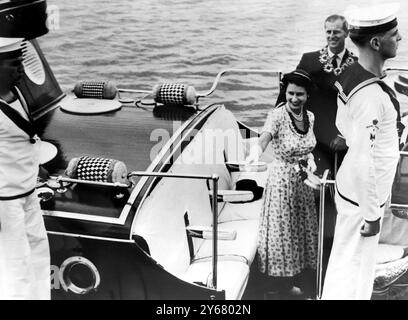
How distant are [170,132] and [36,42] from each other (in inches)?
29.5

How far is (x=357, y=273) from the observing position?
2.51 meters

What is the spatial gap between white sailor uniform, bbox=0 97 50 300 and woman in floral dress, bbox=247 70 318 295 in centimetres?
82

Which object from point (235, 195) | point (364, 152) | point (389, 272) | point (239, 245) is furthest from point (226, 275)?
point (364, 152)

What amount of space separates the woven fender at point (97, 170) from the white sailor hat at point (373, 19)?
37.7 inches

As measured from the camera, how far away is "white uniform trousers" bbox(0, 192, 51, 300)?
7.82ft

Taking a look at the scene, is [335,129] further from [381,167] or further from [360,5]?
[360,5]

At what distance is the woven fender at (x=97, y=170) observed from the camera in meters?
2.54

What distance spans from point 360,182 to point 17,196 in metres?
1.18

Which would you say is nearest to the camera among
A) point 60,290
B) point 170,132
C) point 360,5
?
point 360,5

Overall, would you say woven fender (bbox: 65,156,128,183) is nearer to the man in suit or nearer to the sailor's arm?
the man in suit

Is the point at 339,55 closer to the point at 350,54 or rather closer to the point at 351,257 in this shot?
the point at 350,54

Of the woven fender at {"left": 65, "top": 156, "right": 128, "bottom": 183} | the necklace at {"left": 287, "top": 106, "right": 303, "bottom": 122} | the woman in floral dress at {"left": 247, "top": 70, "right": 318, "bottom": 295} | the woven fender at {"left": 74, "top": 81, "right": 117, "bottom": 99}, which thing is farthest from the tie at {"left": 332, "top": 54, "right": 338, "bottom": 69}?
the woven fender at {"left": 74, "top": 81, "right": 117, "bottom": 99}

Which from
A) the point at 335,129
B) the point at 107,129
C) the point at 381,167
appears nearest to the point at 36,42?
the point at 107,129

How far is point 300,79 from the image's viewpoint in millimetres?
2475
